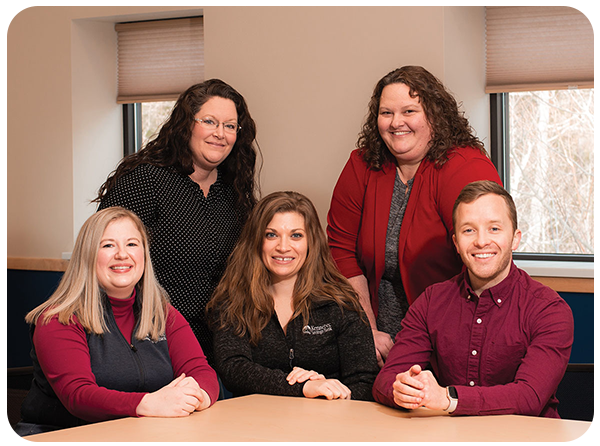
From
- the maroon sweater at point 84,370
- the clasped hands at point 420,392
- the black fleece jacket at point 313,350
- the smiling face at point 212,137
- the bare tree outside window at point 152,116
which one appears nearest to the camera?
the clasped hands at point 420,392

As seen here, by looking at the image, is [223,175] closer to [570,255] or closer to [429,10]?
[429,10]

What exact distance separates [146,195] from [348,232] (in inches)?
30.1

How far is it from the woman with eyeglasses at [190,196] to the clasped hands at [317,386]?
1.67 feet

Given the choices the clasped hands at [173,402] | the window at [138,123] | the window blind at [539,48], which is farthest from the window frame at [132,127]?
the clasped hands at [173,402]

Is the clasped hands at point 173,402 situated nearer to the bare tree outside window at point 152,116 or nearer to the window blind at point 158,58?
the window blind at point 158,58

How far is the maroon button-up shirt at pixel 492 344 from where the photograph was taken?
1758mm

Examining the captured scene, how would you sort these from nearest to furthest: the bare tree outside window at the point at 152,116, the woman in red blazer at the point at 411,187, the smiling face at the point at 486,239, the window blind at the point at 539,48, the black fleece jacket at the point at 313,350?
the smiling face at the point at 486,239, the black fleece jacket at the point at 313,350, the woman in red blazer at the point at 411,187, the window blind at the point at 539,48, the bare tree outside window at the point at 152,116

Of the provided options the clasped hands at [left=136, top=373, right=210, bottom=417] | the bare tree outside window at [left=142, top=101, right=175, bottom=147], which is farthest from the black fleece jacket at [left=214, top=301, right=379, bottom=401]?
the bare tree outside window at [left=142, top=101, right=175, bottom=147]

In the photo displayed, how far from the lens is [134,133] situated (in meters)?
4.22

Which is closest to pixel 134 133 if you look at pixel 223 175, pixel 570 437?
pixel 223 175

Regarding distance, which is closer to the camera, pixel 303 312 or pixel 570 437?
pixel 570 437

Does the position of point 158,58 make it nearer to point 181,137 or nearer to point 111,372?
point 181,137

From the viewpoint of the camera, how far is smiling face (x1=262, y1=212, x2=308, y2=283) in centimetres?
234

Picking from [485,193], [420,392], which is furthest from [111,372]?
[485,193]
